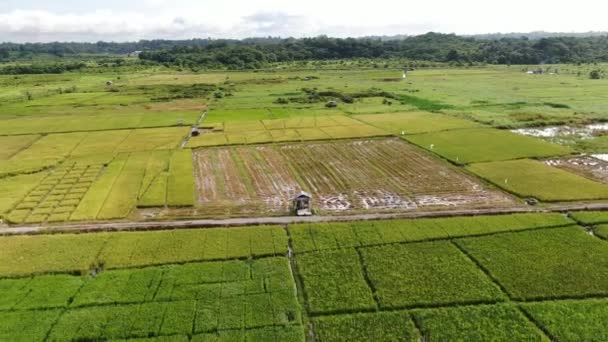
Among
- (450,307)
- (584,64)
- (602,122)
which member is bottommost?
(450,307)

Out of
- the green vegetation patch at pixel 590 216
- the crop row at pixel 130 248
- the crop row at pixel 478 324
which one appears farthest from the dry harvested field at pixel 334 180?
the crop row at pixel 478 324

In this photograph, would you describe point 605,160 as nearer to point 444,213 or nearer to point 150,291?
point 444,213

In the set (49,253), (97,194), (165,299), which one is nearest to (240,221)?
(165,299)

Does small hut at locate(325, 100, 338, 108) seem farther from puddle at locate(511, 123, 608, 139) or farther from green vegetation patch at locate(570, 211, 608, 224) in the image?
green vegetation patch at locate(570, 211, 608, 224)

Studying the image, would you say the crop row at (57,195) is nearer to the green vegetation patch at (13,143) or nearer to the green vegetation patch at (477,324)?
the green vegetation patch at (13,143)

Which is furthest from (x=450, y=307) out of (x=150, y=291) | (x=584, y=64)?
(x=584, y=64)

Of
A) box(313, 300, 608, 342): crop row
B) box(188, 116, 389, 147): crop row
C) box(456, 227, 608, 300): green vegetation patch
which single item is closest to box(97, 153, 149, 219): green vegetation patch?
box(188, 116, 389, 147): crop row
